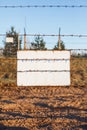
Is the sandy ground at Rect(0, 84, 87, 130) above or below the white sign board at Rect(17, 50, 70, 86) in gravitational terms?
below

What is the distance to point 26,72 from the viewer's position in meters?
14.4

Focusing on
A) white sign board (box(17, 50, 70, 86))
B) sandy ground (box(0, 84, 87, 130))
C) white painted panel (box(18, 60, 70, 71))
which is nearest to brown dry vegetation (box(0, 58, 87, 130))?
sandy ground (box(0, 84, 87, 130))

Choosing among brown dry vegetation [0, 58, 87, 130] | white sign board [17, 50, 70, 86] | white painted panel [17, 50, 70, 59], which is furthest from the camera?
white painted panel [17, 50, 70, 59]

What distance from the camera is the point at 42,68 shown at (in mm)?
14531

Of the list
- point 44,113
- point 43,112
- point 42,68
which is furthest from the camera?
point 42,68

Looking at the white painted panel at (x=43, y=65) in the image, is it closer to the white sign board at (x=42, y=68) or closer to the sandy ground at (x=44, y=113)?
the white sign board at (x=42, y=68)

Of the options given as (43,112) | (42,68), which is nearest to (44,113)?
(43,112)

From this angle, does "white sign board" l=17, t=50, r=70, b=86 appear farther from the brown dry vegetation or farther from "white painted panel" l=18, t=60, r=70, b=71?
the brown dry vegetation

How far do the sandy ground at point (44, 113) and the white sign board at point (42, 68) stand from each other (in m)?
2.66

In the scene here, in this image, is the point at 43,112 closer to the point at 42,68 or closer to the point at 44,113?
the point at 44,113

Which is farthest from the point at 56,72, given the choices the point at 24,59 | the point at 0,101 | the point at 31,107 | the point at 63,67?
the point at 31,107

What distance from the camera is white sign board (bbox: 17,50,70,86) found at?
14383 millimetres

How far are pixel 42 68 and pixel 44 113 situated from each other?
21.2 feet

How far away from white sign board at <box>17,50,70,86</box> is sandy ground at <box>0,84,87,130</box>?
8.73 feet
